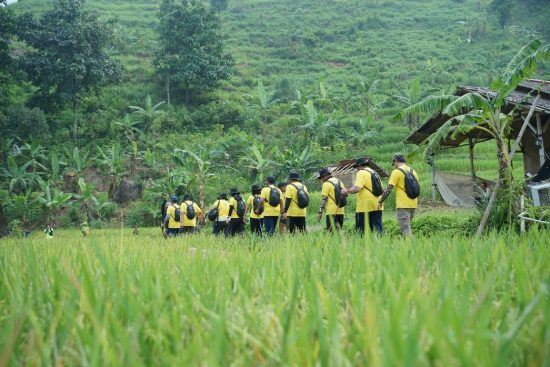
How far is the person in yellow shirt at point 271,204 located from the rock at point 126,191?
580 inches

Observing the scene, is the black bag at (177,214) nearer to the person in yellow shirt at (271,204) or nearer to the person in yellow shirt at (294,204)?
the person in yellow shirt at (271,204)

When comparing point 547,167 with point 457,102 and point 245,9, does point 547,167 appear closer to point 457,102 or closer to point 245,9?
point 457,102

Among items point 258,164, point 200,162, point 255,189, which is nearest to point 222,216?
point 255,189

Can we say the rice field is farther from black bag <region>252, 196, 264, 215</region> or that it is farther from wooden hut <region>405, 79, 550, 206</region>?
wooden hut <region>405, 79, 550, 206</region>

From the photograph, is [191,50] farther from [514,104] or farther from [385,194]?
[385,194]

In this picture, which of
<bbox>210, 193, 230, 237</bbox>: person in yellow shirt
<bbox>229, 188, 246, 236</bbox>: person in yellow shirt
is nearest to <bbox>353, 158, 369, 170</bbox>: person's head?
<bbox>229, 188, 246, 236</bbox>: person in yellow shirt

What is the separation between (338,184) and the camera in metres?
8.25

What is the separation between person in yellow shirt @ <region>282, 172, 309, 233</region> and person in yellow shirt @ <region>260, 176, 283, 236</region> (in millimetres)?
425

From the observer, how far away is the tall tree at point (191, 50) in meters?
29.8

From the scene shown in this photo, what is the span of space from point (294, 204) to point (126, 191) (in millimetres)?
15814

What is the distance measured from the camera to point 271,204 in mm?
9523

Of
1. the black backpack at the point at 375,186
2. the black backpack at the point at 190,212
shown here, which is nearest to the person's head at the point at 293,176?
the black backpack at the point at 375,186

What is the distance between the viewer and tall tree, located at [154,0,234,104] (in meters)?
29.8

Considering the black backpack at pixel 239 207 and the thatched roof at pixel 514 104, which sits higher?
the thatched roof at pixel 514 104
